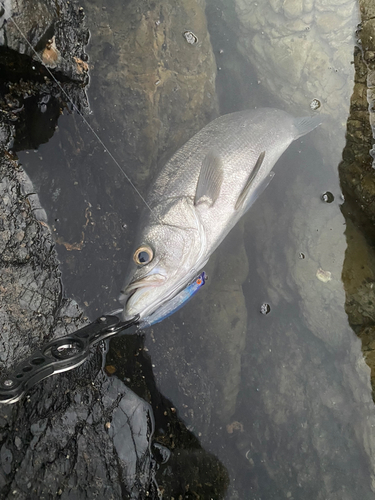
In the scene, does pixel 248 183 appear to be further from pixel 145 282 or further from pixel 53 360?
pixel 53 360

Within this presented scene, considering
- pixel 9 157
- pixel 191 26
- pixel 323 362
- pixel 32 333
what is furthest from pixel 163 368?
pixel 191 26

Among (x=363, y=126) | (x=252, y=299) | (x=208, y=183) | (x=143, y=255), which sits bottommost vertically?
(x=252, y=299)

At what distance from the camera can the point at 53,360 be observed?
1.75 metres

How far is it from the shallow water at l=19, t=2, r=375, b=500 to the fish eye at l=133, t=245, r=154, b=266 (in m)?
0.40

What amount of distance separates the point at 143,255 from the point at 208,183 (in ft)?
2.75

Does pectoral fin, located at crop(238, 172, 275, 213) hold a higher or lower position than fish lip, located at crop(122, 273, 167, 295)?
lower

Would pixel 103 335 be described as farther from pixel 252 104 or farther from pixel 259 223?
pixel 252 104

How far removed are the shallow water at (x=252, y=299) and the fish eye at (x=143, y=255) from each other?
1.33 feet

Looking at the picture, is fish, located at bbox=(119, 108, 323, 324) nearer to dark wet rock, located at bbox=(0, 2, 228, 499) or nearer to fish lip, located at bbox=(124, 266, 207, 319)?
fish lip, located at bbox=(124, 266, 207, 319)

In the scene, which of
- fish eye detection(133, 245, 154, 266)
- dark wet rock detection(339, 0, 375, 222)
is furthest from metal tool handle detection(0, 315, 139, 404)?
dark wet rock detection(339, 0, 375, 222)

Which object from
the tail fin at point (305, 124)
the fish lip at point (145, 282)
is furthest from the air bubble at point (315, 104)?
the fish lip at point (145, 282)

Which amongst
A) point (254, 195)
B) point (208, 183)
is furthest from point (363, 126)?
point (208, 183)

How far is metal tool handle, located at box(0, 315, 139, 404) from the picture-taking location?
1.59 m

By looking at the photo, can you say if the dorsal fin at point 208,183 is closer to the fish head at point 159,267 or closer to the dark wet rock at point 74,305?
the fish head at point 159,267
